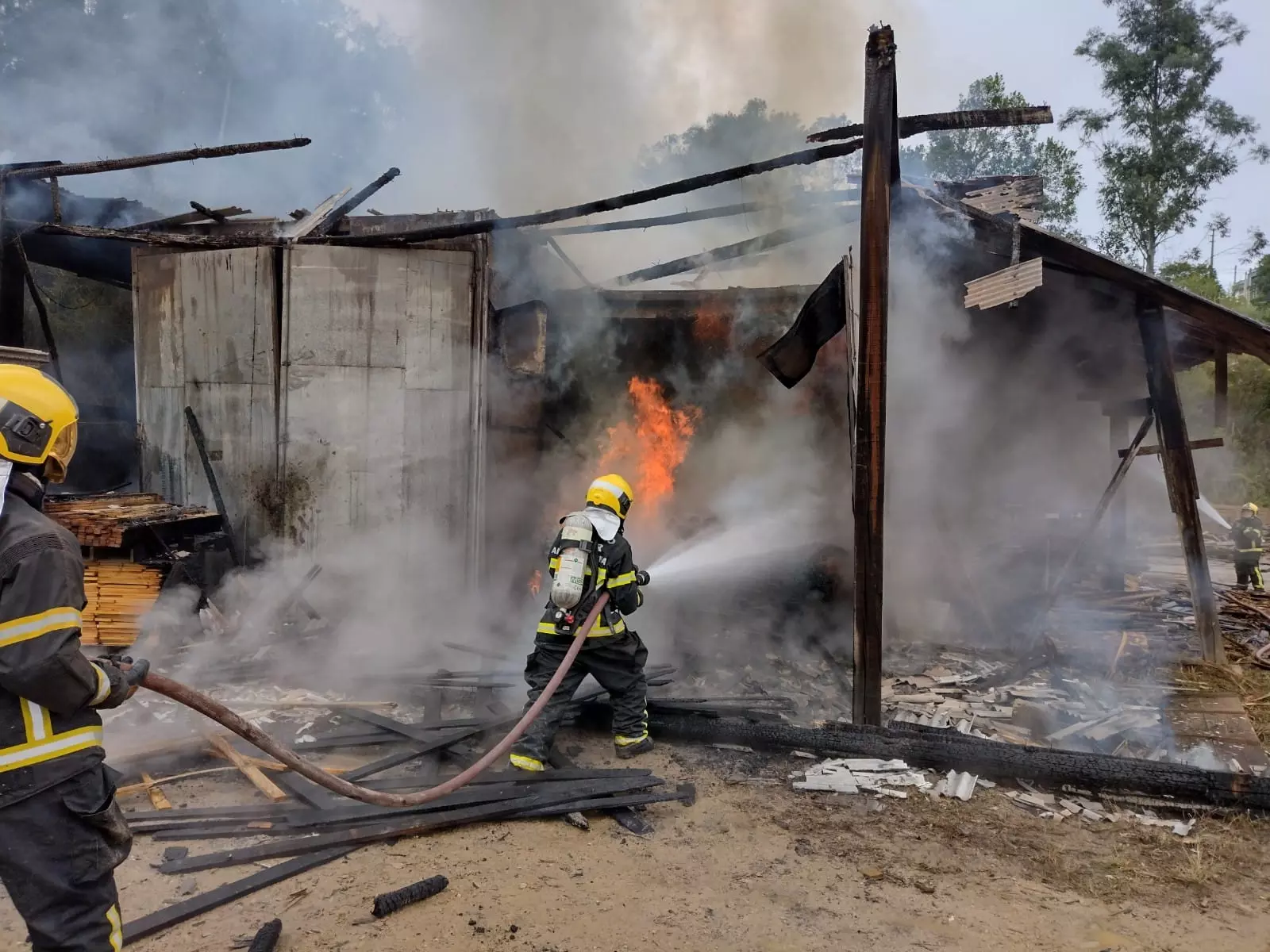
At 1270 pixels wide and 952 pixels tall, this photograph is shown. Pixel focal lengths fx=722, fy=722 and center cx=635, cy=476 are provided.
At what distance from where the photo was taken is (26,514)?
251 centimetres

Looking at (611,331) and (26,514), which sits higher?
(611,331)

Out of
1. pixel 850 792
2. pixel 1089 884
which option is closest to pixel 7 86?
pixel 850 792

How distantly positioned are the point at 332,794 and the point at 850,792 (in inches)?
132

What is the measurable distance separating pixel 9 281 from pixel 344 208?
4069 mm

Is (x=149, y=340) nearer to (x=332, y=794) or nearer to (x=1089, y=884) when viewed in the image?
(x=332, y=794)

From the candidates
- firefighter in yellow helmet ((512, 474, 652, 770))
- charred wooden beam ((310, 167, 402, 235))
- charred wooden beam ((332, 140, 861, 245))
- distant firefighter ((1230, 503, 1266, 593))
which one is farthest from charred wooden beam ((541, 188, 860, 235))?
distant firefighter ((1230, 503, 1266, 593))

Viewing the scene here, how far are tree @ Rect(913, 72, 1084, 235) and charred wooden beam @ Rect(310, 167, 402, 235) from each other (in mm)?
23887

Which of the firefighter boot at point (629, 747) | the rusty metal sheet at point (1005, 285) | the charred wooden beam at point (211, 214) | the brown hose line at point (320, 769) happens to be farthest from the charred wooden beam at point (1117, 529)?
the charred wooden beam at point (211, 214)

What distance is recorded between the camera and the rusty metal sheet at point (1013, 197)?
8.45 metres

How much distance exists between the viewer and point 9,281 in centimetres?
866

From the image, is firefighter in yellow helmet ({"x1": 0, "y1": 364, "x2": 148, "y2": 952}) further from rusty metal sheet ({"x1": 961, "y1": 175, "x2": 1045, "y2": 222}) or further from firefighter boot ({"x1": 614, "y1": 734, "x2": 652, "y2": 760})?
rusty metal sheet ({"x1": 961, "y1": 175, "x2": 1045, "y2": 222})

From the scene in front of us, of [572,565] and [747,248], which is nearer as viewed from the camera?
[572,565]

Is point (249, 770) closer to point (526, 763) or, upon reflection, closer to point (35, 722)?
point (526, 763)

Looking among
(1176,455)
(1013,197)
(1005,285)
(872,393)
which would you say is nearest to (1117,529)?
(1176,455)
